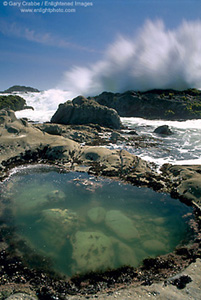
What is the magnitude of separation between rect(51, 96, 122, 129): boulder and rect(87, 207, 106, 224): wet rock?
35.2m

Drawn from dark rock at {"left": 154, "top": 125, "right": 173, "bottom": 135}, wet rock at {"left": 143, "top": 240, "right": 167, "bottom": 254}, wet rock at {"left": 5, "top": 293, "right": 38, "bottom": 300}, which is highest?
dark rock at {"left": 154, "top": 125, "right": 173, "bottom": 135}

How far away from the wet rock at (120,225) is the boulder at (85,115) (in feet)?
118

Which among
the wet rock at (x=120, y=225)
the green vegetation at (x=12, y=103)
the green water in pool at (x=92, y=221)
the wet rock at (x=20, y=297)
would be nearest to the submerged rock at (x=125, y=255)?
the green water in pool at (x=92, y=221)

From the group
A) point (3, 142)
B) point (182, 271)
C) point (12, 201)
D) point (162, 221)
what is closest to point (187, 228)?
point (162, 221)

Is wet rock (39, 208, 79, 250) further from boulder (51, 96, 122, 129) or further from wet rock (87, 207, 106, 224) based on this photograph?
boulder (51, 96, 122, 129)

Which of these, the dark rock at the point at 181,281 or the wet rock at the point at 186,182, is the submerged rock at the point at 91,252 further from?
the wet rock at the point at 186,182

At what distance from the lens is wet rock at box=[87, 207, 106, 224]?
984 cm

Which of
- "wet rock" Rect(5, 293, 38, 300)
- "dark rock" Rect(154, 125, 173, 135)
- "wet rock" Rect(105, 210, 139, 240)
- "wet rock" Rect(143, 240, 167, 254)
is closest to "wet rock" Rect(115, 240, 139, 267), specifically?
"wet rock" Rect(105, 210, 139, 240)

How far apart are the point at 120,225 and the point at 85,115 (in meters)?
38.0

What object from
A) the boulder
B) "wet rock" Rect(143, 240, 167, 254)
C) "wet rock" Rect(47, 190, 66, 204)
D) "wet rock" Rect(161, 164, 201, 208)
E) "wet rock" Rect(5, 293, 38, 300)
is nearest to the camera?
"wet rock" Rect(5, 293, 38, 300)

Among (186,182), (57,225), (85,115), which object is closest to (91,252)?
(57,225)

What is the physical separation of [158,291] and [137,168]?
1109 centimetres

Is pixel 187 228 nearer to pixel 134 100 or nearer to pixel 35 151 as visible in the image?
pixel 35 151

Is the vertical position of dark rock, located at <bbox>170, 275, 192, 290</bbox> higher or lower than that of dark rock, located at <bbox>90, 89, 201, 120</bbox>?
lower
